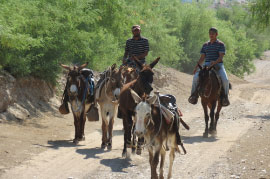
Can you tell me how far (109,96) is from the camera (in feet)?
36.3

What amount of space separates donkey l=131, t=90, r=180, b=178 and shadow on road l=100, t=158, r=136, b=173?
1408mm

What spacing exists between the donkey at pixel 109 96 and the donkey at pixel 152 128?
10.0ft

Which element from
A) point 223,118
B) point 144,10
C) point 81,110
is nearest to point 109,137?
point 81,110

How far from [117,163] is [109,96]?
218 centimetres

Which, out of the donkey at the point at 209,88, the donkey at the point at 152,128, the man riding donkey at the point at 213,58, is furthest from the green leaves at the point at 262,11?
the donkey at the point at 152,128

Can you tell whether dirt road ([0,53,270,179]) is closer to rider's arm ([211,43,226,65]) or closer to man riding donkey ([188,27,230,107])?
man riding donkey ([188,27,230,107])

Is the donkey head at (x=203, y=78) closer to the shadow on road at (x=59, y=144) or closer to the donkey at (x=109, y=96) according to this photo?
the donkey at (x=109, y=96)

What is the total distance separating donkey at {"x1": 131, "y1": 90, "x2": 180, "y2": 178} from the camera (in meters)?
6.95

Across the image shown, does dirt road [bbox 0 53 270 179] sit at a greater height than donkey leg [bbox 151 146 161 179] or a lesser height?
lesser

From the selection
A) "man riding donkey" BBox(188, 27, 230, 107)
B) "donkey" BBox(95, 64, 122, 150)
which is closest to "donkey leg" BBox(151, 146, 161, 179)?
"donkey" BBox(95, 64, 122, 150)

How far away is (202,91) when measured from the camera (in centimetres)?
1298

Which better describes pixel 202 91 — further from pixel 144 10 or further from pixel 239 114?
pixel 144 10

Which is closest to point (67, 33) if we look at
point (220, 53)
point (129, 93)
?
point (220, 53)

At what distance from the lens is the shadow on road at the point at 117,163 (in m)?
9.01
